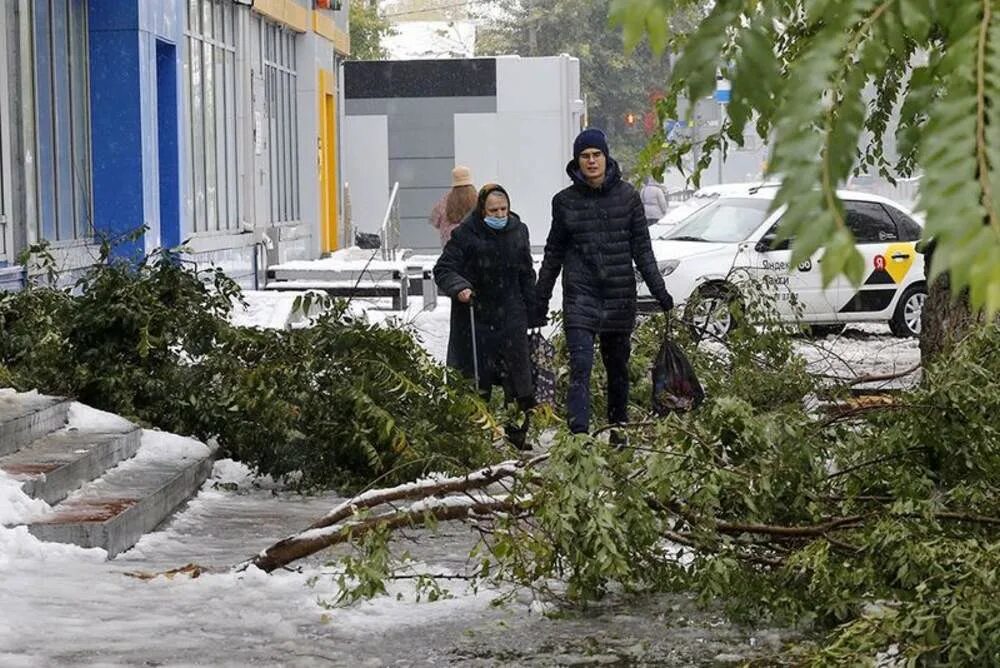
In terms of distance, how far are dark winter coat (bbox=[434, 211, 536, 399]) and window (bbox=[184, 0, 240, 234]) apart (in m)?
10.1

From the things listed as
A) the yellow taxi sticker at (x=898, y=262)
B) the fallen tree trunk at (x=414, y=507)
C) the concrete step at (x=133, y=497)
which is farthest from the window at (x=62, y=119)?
the fallen tree trunk at (x=414, y=507)

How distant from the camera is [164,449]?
11.3 meters

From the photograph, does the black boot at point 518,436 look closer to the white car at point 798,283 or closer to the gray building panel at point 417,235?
the white car at point 798,283

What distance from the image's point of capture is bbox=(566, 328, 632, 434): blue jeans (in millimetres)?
11875

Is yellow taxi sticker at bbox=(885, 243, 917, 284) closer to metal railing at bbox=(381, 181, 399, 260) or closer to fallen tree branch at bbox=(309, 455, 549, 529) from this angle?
metal railing at bbox=(381, 181, 399, 260)

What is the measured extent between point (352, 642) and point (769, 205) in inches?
192

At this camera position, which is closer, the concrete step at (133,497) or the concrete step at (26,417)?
the concrete step at (133,497)

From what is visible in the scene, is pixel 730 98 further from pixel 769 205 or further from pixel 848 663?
pixel 848 663

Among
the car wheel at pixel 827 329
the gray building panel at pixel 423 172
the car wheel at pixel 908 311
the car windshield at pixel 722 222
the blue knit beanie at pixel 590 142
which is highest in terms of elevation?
the blue knit beanie at pixel 590 142

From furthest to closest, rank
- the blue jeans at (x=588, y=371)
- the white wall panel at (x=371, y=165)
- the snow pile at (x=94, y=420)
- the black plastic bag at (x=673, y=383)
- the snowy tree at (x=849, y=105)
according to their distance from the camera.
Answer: the white wall panel at (x=371, y=165), the blue jeans at (x=588, y=371), the black plastic bag at (x=673, y=383), the snow pile at (x=94, y=420), the snowy tree at (x=849, y=105)

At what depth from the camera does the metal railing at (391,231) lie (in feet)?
104

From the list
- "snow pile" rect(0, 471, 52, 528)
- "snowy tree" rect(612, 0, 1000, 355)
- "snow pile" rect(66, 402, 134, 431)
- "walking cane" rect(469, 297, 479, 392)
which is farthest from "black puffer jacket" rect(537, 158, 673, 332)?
"snowy tree" rect(612, 0, 1000, 355)

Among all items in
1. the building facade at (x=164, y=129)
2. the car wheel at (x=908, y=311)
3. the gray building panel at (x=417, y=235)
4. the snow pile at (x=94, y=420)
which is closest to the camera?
the snow pile at (x=94, y=420)

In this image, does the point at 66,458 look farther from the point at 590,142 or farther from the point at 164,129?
the point at 164,129
